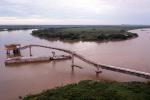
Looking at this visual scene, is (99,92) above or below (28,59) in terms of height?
above

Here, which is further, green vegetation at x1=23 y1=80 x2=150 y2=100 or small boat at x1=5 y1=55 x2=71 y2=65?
small boat at x1=5 y1=55 x2=71 y2=65

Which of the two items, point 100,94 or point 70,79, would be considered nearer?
point 100,94

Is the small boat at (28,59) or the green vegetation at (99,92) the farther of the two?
the small boat at (28,59)

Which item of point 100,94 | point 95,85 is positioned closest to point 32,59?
point 95,85

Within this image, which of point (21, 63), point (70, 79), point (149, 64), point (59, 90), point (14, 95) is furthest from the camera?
point (21, 63)

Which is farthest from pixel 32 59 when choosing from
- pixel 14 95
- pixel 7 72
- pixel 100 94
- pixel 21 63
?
pixel 100 94

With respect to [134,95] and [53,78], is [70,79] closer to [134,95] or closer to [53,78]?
[53,78]

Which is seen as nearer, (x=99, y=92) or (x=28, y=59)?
(x=99, y=92)

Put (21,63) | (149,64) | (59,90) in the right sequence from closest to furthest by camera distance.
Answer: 1. (59,90)
2. (149,64)
3. (21,63)
